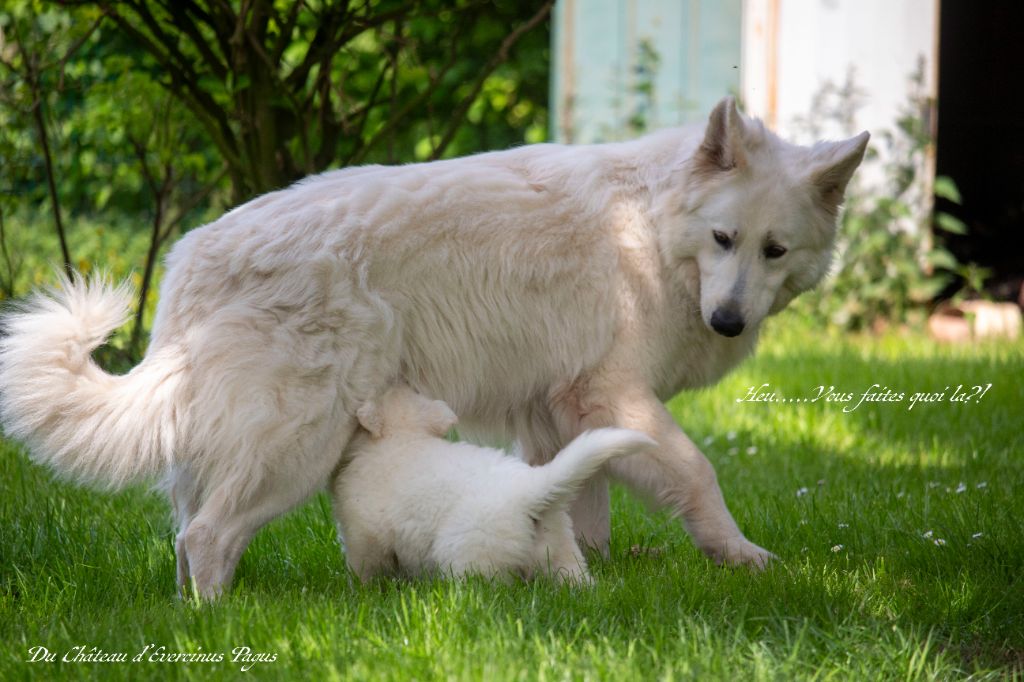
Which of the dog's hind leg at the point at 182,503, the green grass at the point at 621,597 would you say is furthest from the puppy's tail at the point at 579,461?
the dog's hind leg at the point at 182,503

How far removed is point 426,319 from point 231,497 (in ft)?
2.64

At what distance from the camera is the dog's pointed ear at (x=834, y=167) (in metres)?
3.51

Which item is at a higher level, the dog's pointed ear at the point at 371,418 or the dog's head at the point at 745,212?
the dog's head at the point at 745,212

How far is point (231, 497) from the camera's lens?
305cm

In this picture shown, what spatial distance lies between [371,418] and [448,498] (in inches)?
15.2

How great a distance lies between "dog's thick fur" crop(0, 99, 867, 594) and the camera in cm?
305

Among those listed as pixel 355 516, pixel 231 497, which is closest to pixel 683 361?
pixel 355 516

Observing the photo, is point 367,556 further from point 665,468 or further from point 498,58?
point 498,58

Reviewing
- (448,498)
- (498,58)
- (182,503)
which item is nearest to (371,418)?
(448,498)

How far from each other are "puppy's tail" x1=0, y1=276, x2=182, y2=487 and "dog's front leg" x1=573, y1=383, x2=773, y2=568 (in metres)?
1.31

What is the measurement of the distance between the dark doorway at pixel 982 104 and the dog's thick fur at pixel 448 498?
8062 mm

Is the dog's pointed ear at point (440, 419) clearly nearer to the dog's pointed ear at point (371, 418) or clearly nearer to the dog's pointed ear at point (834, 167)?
the dog's pointed ear at point (371, 418)

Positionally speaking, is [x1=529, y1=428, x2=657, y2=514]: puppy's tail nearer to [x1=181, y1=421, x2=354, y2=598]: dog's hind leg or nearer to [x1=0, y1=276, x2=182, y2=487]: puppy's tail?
[x1=181, y1=421, x2=354, y2=598]: dog's hind leg

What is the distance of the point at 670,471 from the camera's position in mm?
3434
